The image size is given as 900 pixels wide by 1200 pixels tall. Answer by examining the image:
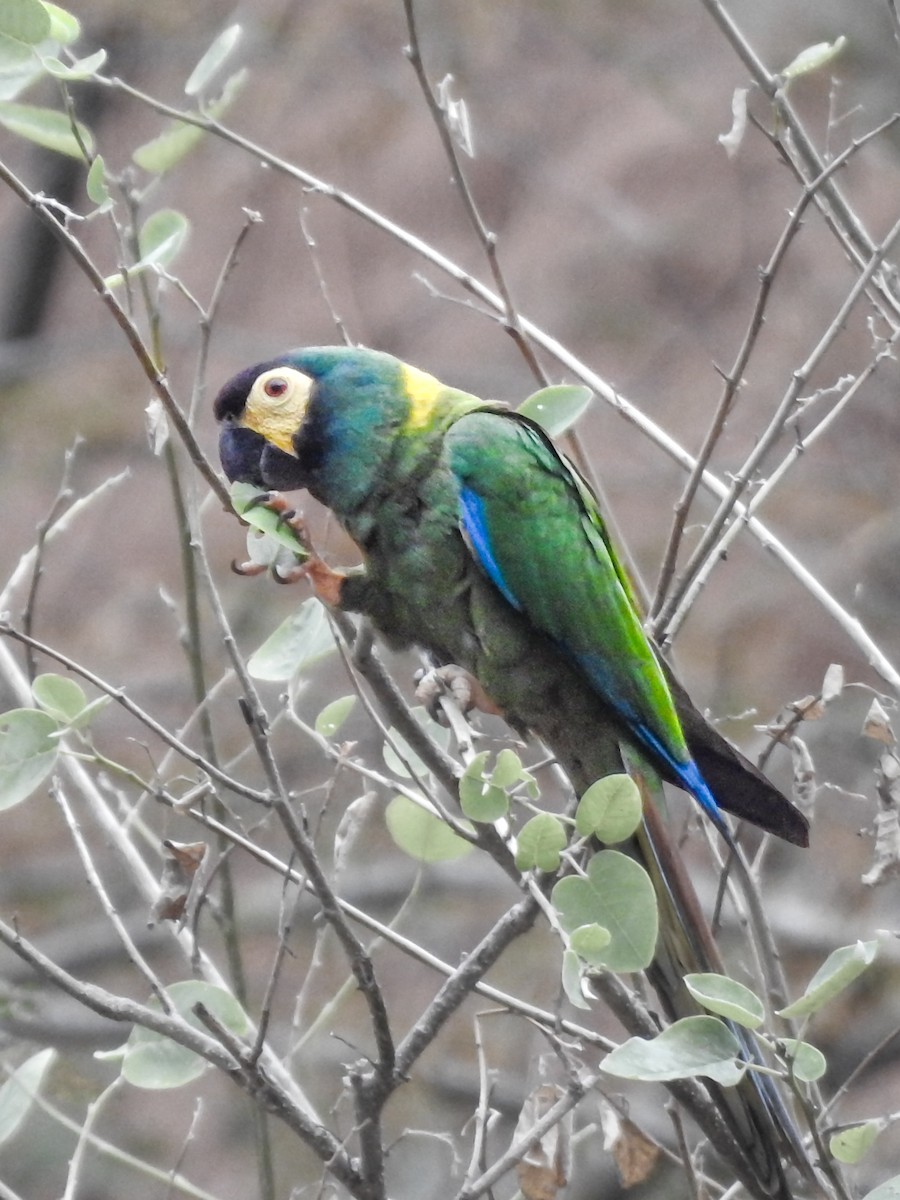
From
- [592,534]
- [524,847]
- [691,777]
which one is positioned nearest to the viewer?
[524,847]

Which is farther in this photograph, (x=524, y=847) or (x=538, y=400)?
(x=538, y=400)

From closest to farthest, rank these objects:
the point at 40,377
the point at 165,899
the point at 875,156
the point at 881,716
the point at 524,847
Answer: the point at 524,847, the point at 165,899, the point at 881,716, the point at 875,156, the point at 40,377

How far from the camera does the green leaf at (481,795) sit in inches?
48.1

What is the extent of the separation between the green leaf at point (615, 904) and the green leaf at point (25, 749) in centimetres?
47

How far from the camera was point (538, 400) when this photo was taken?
152cm

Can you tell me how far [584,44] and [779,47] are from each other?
791 mm

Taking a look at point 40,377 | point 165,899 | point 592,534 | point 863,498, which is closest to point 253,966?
point 40,377

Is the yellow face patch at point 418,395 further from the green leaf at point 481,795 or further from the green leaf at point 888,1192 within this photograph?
the green leaf at point 888,1192

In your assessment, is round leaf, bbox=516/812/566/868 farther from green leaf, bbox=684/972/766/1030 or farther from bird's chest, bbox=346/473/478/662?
bird's chest, bbox=346/473/478/662

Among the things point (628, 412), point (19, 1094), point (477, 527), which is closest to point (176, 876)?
point (19, 1094)

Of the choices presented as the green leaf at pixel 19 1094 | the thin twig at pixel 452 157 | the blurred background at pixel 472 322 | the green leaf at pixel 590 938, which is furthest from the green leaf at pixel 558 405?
the blurred background at pixel 472 322

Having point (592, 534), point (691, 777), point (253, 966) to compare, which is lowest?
point (253, 966)

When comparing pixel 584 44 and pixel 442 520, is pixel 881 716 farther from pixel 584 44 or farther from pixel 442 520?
pixel 584 44

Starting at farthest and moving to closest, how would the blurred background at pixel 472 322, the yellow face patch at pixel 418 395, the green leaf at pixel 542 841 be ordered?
the blurred background at pixel 472 322 → the yellow face patch at pixel 418 395 → the green leaf at pixel 542 841
